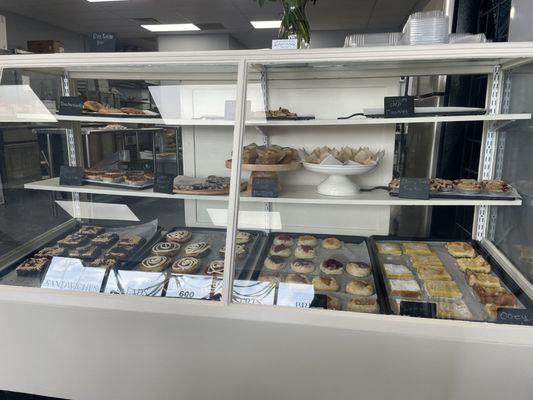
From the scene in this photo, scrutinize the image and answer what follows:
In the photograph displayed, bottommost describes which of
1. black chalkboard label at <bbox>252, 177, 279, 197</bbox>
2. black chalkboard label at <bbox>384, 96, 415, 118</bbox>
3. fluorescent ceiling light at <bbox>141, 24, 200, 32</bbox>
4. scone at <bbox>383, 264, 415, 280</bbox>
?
scone at <bbox>383, 264, 415, 280</bbox>

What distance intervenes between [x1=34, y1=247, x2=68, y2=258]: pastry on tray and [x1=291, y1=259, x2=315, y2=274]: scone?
1.18 meters

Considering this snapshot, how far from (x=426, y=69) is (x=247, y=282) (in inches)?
48.3

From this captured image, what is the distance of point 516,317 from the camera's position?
4.16 ft

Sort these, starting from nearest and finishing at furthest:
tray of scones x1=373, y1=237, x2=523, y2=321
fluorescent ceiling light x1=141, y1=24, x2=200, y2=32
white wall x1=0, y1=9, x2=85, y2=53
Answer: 1. tray of scones x1=373, y1=237, x2=523, y2=321
2. white wall x1=0, y1=9, x2=85, y2=53
3. fluorescent ceiling light x1=141, y1=24, x2=200, y2=32

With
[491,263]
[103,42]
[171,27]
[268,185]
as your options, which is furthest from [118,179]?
[171,27]

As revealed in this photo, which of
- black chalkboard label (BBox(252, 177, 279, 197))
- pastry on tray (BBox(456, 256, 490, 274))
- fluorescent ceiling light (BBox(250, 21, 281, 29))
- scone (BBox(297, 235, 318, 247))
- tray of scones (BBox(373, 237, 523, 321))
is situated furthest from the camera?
fluorescent ceiling light (BBox(250, 21, 281, 29))

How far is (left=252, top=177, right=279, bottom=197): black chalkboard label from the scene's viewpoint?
1.85 metres

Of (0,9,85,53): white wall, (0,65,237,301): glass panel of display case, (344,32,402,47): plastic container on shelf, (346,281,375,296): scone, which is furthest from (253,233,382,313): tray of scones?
(0,9,85,53): white wall

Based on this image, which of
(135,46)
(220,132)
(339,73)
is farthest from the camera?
(135,46)

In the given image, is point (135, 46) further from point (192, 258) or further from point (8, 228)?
point (192, 258)

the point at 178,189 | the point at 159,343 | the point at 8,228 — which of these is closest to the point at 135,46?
the point at 8,228

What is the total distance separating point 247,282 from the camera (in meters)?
1.63

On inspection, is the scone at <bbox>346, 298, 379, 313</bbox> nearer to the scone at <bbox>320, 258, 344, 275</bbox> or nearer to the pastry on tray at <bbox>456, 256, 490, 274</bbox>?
the scone at <bbox>320, 258, 344, 275</bbox>

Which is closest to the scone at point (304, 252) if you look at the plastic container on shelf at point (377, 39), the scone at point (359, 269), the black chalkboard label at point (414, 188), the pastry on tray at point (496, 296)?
the scone at point (359, 269)
